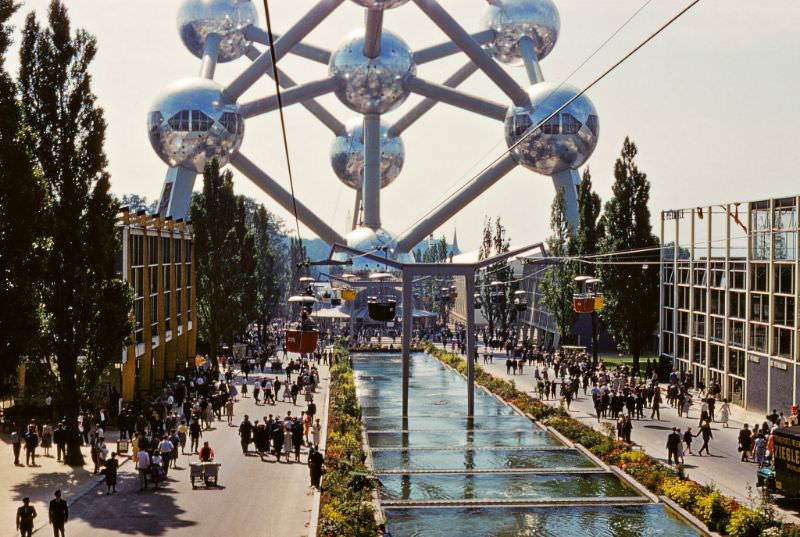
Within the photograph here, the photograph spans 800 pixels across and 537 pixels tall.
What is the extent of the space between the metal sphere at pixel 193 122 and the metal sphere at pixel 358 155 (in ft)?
41.4

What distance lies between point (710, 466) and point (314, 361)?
119ft

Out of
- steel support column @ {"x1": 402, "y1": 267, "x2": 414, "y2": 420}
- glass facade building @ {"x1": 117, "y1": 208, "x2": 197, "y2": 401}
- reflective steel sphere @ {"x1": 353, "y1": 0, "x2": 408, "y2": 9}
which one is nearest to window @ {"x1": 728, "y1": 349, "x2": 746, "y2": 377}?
steel support column @ {"x1": 402, "y1": 267, "x2": 414, "y2": 420}

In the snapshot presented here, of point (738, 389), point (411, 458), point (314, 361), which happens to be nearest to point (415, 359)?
point (314, 361)

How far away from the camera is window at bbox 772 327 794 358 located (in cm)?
3438

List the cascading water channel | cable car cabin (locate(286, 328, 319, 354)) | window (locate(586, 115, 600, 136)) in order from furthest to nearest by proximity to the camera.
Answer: window (locate(586, 115, 600, 136)), cable car cabin (locate(286, 328, 319, 354)), the cascading water channel

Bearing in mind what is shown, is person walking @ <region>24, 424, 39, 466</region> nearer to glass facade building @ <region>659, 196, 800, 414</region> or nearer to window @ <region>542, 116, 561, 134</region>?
glass facade building @ <region>659, 196, 800, 414</region>

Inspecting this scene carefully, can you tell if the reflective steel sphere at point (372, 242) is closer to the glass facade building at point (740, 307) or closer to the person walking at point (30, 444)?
the glass facade building at point (740, 307)

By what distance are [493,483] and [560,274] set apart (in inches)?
1375

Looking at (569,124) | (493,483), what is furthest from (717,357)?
(569,124)

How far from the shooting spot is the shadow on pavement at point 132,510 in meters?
19.5

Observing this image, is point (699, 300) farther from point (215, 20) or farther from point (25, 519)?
point (215, 20)

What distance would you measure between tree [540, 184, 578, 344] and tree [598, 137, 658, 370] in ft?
25.2

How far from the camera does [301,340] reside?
96.3 feet

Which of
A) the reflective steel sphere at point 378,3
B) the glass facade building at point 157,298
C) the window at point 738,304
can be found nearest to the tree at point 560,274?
the reflective steel sphere at point 378,3
